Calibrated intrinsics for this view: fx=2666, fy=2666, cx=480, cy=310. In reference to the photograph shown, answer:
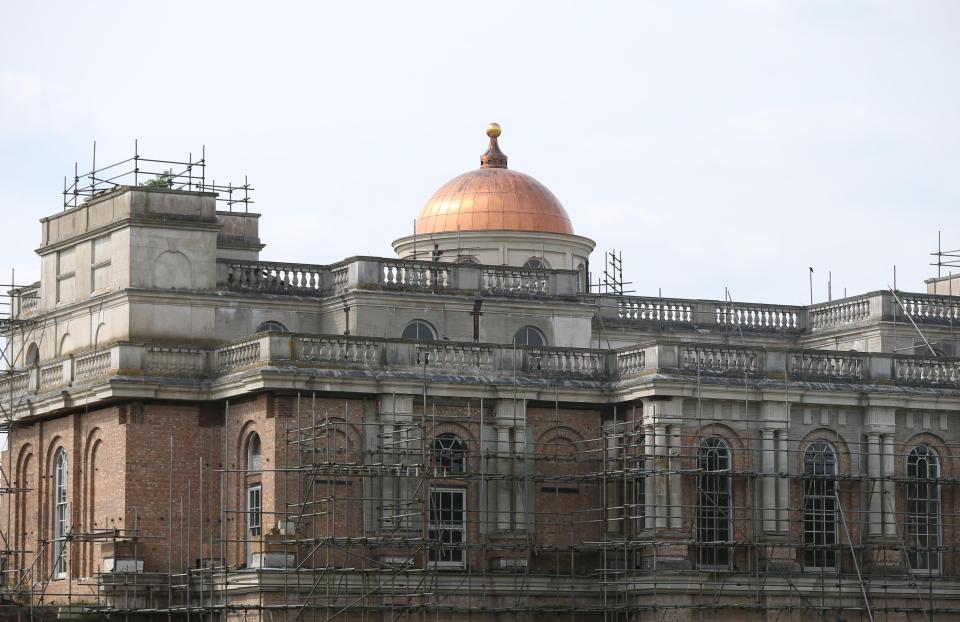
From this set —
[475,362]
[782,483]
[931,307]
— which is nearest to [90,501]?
[475,362]

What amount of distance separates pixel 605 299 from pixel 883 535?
11015 millimetres

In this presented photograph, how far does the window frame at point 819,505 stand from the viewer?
66.6 meters

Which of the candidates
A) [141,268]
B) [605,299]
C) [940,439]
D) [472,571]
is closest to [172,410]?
[141,268]

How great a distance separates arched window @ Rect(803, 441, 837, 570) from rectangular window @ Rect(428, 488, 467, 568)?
28.5ft

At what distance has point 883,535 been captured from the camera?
220ft

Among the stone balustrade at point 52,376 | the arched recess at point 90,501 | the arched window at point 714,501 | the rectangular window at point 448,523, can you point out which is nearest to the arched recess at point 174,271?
the stone balustrade at point 52,376

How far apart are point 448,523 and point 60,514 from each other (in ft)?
34.2

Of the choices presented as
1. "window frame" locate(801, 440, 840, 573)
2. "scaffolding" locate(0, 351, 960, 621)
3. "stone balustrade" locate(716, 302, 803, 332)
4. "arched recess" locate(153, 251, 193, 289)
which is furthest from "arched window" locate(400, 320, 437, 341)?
"window frame" locate(801, 440, 840, 573)

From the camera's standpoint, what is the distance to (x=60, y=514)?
223 ft

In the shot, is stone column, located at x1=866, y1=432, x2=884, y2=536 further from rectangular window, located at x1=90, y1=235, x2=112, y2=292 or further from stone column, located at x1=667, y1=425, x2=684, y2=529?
rectangular window, located at x1=90, y1=235, x2=112, y2=292

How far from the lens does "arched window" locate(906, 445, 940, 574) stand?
67.9m

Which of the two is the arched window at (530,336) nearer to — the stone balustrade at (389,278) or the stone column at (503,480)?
the stone balustrade at (389,278)

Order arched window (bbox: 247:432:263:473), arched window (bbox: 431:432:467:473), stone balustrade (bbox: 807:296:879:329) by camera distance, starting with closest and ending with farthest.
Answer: arched window (bbox: 247:432:263:473)
arched window (bbox: 431:432:467:473)
stone balustrade (bbox: 807:296:879:329)

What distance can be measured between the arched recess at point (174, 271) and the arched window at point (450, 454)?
7.84 metres
